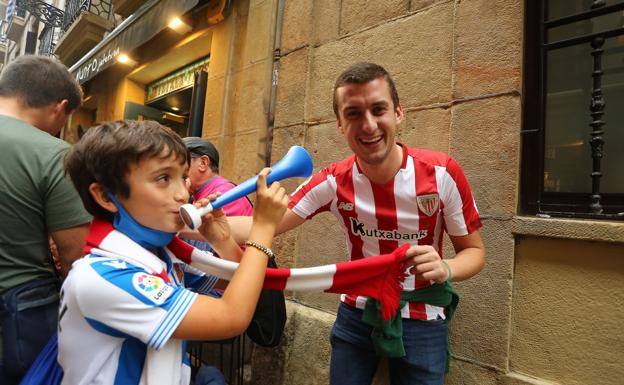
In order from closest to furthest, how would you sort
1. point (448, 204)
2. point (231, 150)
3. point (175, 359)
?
point (175, 359) < point (448, 204) < point (231, 150)

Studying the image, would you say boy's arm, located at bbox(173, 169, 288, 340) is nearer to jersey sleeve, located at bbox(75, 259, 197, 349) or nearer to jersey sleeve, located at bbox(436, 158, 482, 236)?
jersey sleeve, located at bbox(75, 259, 197, 349)

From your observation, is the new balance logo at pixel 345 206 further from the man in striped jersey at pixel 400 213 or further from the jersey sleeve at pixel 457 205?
the jersey sleeve at pixel 457 205

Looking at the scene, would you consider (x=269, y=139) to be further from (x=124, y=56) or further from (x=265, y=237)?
(x=124, y=56)

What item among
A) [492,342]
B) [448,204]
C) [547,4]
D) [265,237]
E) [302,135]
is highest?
[547,4]

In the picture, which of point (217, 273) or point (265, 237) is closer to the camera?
point (265, 237)

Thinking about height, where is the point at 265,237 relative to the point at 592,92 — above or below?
below

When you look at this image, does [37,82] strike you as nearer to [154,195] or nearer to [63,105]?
[63,105]

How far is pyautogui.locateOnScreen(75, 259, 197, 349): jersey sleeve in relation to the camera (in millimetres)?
1023

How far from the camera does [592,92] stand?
2.04 m

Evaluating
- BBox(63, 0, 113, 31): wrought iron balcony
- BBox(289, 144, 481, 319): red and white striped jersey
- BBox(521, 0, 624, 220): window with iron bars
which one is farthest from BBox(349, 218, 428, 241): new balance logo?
BBox(63, 0, 113, 31): wrought iron balcony

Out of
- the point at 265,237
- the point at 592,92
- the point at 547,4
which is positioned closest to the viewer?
the point at 265,237

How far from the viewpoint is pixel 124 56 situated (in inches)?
236

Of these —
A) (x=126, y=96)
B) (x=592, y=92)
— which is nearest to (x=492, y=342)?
(x=592, y=92)

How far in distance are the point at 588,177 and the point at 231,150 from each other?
11.6 feet
